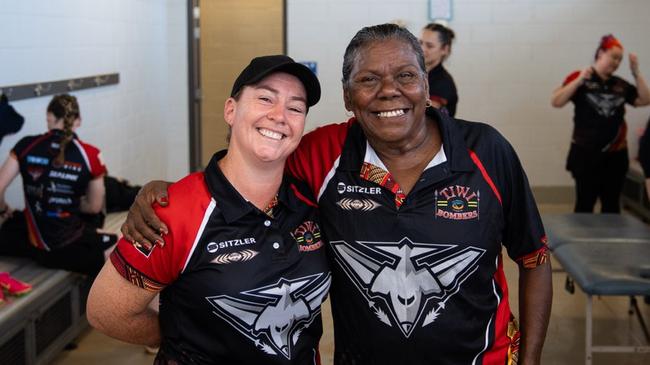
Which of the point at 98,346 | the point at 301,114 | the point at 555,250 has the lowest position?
the point at 98,346

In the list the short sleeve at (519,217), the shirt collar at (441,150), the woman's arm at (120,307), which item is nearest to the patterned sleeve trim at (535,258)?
the short sleeve at (519,217)

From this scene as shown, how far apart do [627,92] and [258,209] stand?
181 inches

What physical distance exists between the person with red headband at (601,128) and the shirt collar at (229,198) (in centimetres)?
423

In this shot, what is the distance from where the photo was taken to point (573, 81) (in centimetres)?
571

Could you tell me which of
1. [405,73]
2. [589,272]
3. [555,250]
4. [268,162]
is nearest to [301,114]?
[268,162]

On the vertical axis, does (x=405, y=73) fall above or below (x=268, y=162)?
above

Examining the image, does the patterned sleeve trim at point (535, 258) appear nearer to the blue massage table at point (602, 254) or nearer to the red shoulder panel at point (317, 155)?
the red shoulder panel at point (317, 155)

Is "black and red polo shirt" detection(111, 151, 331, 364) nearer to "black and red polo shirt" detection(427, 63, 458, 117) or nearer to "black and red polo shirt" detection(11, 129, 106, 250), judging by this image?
"black and red polo shirt" detection(11, 129, 106, 250)

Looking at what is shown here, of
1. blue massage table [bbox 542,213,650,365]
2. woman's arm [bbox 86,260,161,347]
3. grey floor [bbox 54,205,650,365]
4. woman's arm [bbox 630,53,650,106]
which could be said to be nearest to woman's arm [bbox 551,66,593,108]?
woman's arm [bbox 630,53,650,106]

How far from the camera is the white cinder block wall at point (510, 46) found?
7.39 meters

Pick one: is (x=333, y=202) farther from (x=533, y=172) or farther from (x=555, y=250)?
(x=533, y=172)

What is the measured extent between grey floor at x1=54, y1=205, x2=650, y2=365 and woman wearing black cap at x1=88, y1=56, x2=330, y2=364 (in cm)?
231

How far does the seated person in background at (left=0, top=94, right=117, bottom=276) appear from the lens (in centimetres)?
400

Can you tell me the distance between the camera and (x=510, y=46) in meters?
7.45
